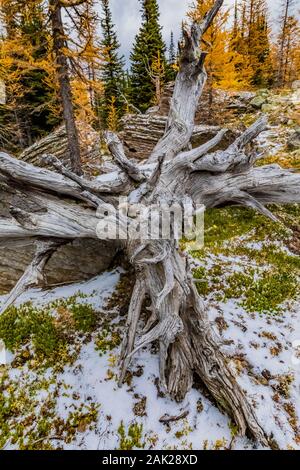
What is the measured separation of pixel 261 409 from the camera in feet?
14.5

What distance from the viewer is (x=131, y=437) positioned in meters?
4.26

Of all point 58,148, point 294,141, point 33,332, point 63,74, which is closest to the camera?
point 33,332

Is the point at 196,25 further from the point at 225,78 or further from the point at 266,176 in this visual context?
the point at 225,78

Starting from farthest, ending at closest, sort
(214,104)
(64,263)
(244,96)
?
(244,96) → (214,104) → (64,263)

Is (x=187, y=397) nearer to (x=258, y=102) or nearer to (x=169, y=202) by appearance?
(x=169, y=202)

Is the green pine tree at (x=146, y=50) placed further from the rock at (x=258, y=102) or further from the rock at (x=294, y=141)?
the rock at (x=294, y=141)

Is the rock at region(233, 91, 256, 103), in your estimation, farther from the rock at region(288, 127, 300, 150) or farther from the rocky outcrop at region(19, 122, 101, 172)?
the rocky outcrop at region(19, 122, 101, 172)

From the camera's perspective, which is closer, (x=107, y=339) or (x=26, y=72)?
(x=107, y=339)

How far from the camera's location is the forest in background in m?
9.10

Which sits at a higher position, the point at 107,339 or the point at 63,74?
the point at 63,74

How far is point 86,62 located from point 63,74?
40.0 inches

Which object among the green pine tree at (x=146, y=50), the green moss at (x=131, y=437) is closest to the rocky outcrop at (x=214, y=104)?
the green pine tree at (x=146, y=50)

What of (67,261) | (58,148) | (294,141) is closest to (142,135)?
(58,148)

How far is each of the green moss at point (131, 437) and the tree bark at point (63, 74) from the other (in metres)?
8.97
